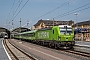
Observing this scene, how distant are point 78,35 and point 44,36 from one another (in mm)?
41946

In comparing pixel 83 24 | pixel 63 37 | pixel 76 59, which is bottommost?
pixel 76 59

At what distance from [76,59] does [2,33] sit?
331ft

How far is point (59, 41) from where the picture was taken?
89.4 feet

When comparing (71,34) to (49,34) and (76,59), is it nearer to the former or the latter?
(49,34)

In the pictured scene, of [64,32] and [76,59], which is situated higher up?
[64,32]

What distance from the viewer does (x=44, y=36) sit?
→ 35.8 metres

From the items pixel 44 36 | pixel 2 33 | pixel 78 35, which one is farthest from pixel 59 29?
pixel 2 33

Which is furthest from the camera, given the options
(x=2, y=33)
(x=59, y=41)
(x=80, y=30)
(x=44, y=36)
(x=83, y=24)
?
(x=2, y=33)

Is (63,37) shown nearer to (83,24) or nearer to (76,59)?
(76,59)

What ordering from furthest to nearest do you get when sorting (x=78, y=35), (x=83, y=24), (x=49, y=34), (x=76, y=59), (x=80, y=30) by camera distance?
(x=83, y=24)
(x=78, y=35)
(x=80, y=30)
(x=49, y=34)
(x=76, y=59)

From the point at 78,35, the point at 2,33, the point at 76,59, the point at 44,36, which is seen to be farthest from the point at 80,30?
the point at 2,33

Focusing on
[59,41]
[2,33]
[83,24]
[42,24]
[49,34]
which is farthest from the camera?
[42,24]

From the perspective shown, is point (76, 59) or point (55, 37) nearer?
point (76, 59)

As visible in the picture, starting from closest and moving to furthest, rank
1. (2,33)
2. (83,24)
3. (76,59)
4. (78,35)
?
(76,59), (78,35), (83,24), (2,33)
